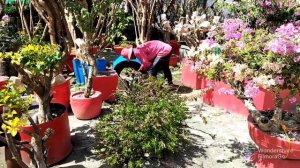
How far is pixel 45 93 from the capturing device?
12.3ft

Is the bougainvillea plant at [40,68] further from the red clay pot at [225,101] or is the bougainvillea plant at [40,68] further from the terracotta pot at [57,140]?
the red clay pot at [225,101]

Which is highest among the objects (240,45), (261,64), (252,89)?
(240,45)

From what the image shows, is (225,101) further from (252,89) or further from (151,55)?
(252,89)

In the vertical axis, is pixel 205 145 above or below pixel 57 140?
below

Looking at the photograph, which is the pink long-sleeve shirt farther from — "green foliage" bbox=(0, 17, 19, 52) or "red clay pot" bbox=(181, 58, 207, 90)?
"green foliage" bbox=(0, 17, 19, 52)

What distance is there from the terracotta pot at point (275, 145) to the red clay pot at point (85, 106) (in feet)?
8.50

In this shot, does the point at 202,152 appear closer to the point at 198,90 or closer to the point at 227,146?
the point at 227,146

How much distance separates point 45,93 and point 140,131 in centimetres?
129

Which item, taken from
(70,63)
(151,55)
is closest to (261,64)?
(151,55)

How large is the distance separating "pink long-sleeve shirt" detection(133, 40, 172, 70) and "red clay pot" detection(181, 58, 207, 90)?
654 mm

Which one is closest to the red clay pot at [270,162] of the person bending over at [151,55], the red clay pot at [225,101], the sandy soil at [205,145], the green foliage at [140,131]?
the sandy soil at [205,145]

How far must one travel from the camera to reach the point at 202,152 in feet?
13.1

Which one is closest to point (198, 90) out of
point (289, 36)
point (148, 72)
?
point (148, 72)

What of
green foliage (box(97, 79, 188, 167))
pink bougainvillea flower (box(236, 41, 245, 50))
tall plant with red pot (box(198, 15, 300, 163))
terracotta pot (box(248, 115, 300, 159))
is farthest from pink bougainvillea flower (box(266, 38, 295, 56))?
green foliage (box(97, 79, 188, 167))
